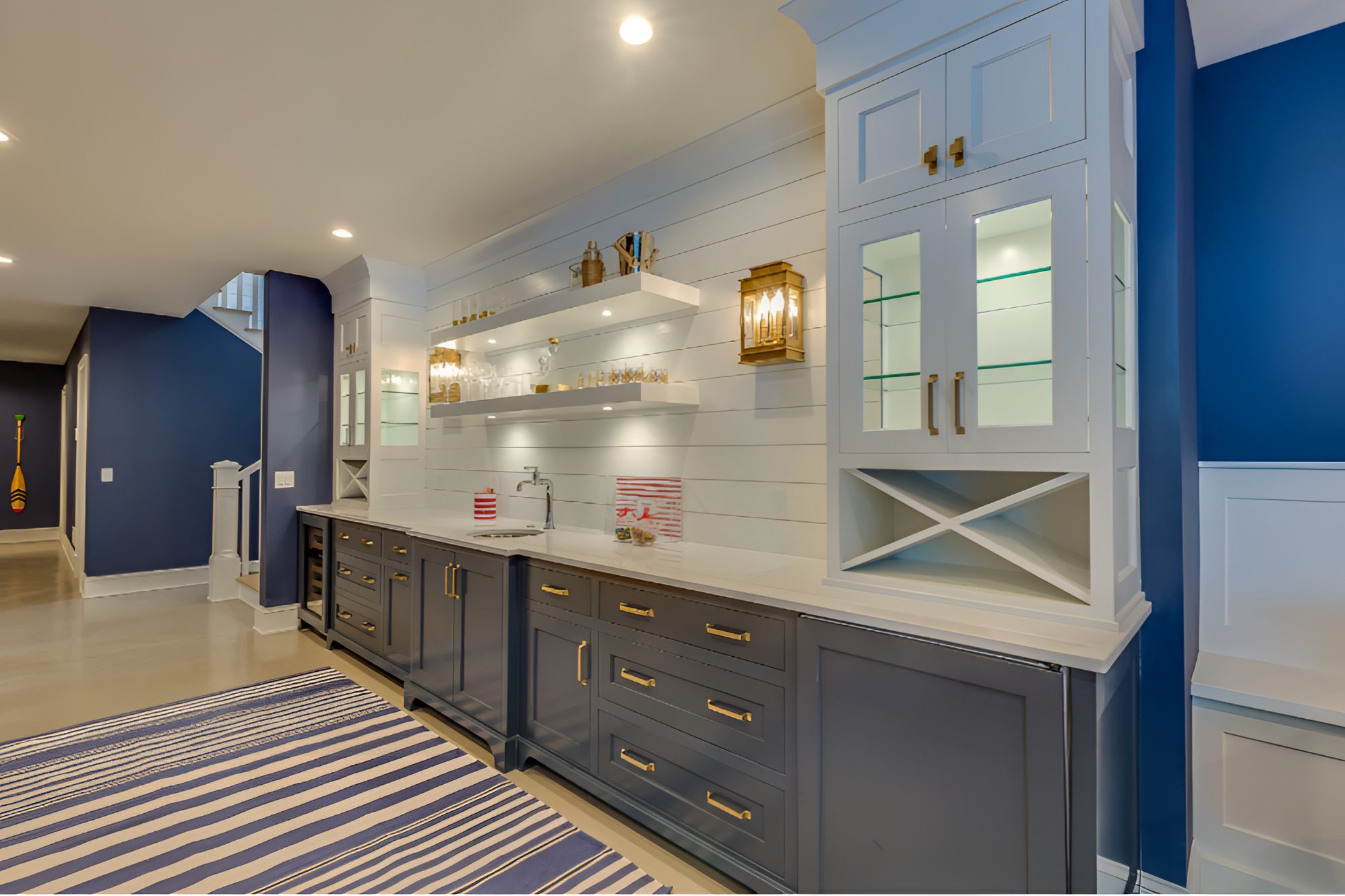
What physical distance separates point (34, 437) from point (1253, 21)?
45.1 feet

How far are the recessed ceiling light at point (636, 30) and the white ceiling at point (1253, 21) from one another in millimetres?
1713

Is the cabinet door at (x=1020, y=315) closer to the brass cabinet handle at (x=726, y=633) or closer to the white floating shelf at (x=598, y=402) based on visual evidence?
the brass cabinet handle at (x=726, y=633)

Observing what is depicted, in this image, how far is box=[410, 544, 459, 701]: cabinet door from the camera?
10.7 ft

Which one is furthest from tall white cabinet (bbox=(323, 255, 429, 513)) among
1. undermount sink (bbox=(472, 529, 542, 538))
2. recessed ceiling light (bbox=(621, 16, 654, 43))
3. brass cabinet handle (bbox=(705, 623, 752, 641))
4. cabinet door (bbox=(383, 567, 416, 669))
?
brass cabinet handle (bbox=(705, 623, 752, 641))

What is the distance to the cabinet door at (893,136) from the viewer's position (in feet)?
6.13

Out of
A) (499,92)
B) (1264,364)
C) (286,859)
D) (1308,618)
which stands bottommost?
(286,859)

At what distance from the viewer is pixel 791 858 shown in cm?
190

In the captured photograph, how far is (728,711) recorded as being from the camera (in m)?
2.07

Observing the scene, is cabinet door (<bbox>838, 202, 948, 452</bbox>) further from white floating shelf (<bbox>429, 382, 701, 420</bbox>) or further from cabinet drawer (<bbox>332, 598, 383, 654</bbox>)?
cabinet drawer (<bbox>332, 598, 383, 654</bbox>)

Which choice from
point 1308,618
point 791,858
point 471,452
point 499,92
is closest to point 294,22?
point 499,92

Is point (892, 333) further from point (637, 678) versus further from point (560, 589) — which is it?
point (560, 589)

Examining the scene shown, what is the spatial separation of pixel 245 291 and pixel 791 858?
8301 millimetres

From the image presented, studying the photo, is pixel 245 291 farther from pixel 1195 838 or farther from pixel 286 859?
pixel 1195 838

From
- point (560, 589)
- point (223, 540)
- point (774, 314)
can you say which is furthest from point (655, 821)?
point (223, 540)
